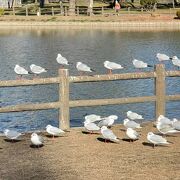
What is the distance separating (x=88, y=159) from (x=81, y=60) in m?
25.0

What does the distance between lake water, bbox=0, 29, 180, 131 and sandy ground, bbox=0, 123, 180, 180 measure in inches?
229

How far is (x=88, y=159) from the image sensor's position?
33.9 ft

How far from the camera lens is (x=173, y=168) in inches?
381

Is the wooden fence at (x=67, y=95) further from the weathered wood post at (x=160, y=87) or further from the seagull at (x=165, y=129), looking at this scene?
the seagull at (x=165, y=129)

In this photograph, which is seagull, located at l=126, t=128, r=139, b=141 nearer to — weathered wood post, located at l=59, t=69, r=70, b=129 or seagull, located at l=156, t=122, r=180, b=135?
seagull, located at l=156, t=122, r=180, b=135

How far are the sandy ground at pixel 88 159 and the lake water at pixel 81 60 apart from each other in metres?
5.83

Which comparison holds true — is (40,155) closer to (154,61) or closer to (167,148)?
(167,148)

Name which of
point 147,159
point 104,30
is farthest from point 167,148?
point 104,30

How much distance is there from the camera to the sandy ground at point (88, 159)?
9.38m

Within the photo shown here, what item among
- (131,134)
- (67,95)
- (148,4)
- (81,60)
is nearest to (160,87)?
(131,134)

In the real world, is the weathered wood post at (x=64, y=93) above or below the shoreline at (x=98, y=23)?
above

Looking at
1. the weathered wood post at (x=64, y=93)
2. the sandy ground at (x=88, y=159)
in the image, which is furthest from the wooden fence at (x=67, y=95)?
the sandy ground at (x=88, y=159)

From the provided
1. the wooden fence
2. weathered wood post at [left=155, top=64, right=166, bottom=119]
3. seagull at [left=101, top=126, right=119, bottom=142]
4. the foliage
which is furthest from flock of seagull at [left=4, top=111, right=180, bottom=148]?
the foliage

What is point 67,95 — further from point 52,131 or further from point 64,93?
point 52,131
